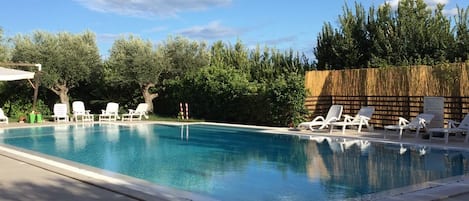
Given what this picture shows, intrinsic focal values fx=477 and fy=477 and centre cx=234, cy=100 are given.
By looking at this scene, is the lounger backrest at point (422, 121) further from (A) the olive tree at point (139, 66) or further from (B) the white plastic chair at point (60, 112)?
(B) the white plastic chair at point (60, 112)

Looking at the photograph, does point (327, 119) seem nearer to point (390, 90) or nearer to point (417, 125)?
point (390, 90)

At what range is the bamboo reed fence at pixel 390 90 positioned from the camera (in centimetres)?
1331

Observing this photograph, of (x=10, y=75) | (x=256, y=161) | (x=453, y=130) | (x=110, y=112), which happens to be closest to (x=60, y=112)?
(x=110, y=112)

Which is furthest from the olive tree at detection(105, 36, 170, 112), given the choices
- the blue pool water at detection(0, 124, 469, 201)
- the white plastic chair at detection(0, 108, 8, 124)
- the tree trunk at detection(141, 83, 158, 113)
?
the blue pool water at detection(0, 124, 469, 201)

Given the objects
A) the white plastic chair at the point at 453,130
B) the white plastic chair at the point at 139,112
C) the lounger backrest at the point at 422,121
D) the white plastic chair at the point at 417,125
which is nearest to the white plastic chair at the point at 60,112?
the white plastic chair at the point at 139,112

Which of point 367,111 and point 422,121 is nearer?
point 422,121

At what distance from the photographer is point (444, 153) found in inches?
405

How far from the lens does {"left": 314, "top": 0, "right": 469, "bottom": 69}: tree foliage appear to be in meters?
21.5

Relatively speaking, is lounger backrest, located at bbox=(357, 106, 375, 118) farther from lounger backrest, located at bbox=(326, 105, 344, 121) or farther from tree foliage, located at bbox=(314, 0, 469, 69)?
tree foliage, located at bbox=(314, 0, 469, 69)

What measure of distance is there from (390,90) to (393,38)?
862 centimetres

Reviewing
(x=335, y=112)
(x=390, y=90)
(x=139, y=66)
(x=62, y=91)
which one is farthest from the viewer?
(x=62, y=91)

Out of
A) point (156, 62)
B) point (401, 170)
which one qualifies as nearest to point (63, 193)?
point (401, 170)

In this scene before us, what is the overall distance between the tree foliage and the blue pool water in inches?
393

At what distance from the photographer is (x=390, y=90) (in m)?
15.2
